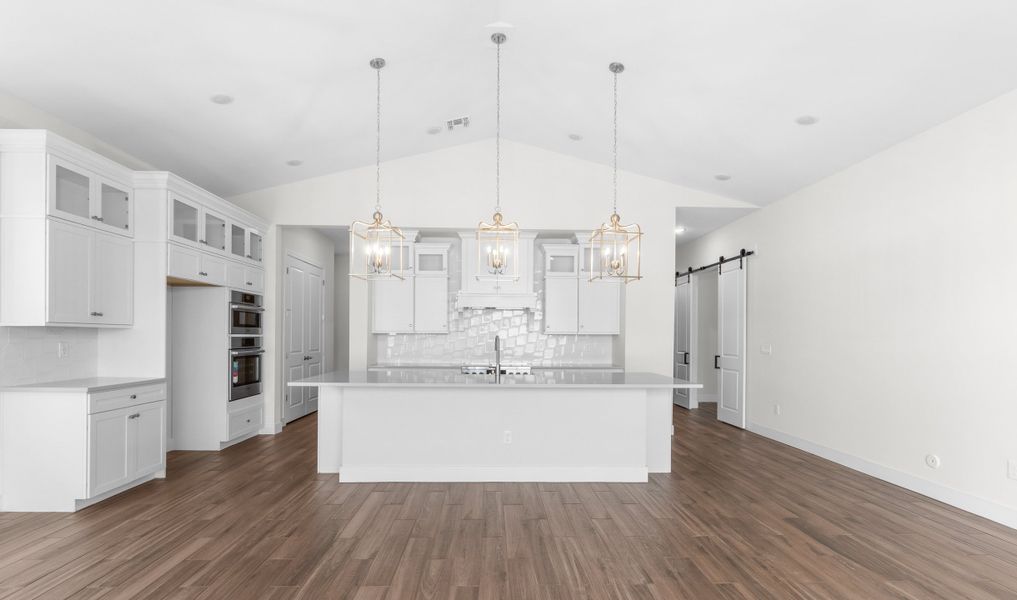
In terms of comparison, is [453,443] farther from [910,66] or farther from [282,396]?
[910,66]

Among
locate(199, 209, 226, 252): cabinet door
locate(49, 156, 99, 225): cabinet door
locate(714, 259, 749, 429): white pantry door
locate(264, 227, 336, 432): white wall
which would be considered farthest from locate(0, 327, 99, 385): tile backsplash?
locate(714, 259, 749, 429): white pantry door

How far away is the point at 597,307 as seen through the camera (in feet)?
23.0

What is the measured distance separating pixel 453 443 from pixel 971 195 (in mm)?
4302

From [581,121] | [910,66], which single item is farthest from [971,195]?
[581,121]

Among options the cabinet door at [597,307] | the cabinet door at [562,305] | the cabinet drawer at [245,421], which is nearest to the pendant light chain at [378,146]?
the cabinet door at [562,305]

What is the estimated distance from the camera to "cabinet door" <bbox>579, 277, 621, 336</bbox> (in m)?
6.98

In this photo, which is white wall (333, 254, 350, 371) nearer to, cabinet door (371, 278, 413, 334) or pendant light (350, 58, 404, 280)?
pendant light (350, 58, 404, 280)

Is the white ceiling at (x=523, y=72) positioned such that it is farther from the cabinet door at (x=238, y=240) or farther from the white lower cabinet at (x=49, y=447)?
the white lower cabinet at (x=49, y=447)

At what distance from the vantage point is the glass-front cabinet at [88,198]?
376 centimetres

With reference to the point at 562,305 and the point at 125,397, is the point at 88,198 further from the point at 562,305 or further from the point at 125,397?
the point at 562,305

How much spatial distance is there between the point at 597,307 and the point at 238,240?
14.0ft

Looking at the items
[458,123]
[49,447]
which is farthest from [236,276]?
[458,123]

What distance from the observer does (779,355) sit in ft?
20.6

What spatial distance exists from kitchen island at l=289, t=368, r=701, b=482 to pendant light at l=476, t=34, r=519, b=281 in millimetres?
1048
